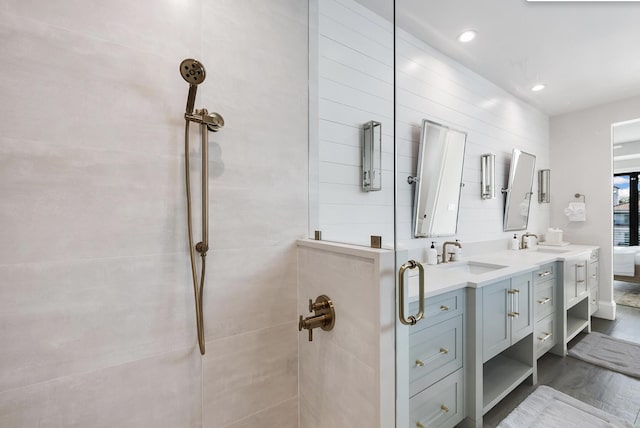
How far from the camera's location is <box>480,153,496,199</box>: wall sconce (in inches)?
46.1

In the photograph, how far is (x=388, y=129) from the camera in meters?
1.13

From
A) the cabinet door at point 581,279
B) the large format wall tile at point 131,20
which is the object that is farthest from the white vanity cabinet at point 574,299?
the large format wall tile at point 131,20

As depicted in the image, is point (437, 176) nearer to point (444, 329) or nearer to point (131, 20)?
point (444, 329)

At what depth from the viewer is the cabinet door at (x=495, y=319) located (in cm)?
136

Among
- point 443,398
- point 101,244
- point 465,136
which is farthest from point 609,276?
point 101,244

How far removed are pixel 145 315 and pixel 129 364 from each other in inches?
7.1

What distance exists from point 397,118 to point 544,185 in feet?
2.12

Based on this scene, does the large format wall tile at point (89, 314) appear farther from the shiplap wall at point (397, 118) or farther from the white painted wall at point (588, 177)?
the white painted wall at point (588, 177)

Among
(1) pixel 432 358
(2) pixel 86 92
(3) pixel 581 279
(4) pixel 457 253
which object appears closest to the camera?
(2) pixel 86 92

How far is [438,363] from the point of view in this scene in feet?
4.15

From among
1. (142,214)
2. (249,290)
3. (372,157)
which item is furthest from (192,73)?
(249,290)

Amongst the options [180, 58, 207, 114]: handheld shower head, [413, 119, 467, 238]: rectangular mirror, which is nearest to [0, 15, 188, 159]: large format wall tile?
[180, 58, 207, 114]: handheld shower head

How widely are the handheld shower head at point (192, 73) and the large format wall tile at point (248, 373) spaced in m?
1.02

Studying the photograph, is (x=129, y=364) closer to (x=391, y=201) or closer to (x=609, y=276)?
(x=391, y=201)
